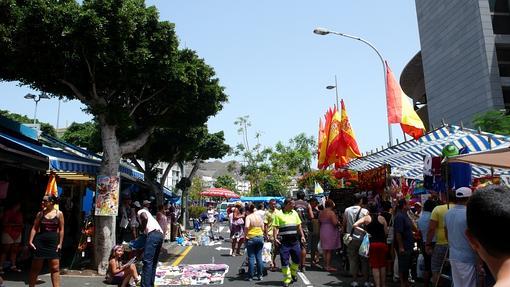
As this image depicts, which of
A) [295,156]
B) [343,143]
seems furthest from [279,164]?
[343,143]

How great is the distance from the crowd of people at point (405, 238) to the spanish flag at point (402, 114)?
2.13 m

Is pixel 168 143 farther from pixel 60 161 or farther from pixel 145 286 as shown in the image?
pixel 145 286

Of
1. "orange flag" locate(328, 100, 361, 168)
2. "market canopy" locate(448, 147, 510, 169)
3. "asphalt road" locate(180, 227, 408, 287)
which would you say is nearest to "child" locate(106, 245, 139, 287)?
"asphalt road" locate(180, 227, 408, 287)

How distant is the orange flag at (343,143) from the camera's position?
14.7m

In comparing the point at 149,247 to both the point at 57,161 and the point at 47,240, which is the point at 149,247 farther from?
the point at 57,161

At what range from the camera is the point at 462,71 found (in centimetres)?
4366

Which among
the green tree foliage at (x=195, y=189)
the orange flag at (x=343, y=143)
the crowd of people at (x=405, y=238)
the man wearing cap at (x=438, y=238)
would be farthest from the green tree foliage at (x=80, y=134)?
the man wearing cap at (x=438, y=238)

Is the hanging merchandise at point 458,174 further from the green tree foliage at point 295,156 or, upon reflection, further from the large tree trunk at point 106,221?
the green tree foliage at point 295,156

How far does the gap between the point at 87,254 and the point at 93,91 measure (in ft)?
17.6

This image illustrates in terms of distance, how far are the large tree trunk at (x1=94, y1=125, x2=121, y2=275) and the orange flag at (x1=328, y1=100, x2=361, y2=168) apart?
7.69 metres

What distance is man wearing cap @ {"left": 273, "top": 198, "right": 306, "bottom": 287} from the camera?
8766 mm

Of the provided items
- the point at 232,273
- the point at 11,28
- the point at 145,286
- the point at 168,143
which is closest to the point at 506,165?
the point at 145,286

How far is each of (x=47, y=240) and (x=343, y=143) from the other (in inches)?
406

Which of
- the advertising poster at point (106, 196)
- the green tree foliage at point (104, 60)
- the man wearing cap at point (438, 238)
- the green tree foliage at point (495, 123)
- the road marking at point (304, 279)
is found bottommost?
the road marking at point (304, 279)
